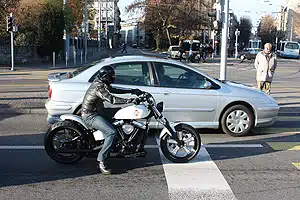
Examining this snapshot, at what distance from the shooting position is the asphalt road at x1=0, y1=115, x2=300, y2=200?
15.7 ft

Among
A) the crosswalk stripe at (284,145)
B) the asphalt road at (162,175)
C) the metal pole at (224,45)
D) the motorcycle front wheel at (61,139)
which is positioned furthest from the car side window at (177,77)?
the metal pole at (224,45)

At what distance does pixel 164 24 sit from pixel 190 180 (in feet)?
202

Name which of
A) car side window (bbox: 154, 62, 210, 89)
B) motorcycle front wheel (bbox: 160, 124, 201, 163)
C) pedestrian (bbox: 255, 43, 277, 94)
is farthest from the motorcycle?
pedestrian (bbox: 255, 43, 277, 94)

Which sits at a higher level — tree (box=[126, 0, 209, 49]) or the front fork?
tree (box=[126, 0, 209, 49])

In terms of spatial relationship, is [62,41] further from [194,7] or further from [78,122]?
[194,7]

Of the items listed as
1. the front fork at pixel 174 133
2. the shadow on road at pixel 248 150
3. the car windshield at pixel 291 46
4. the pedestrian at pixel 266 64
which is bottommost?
the shadow on road at pixel 248 150

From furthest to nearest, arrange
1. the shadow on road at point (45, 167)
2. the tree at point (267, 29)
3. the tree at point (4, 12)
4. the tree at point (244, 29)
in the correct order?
the tree at point (267, 29)
the tree at point (244, 29)
the tree at point (4, 12)
the shadow on road at point (45, 167)

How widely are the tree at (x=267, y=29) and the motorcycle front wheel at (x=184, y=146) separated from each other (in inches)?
4472

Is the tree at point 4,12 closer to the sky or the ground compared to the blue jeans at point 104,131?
closer to the sky

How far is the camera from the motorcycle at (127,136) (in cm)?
556

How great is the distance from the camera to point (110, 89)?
17.8 ft

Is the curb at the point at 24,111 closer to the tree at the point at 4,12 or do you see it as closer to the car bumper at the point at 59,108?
the car bumper at the point at 59,108

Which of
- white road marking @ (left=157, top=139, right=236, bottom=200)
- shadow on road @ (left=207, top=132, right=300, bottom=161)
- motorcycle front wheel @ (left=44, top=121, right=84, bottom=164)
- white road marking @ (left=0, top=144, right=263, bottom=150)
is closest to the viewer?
white road marking @ (left=157, top=139, right=236, bottom=200)

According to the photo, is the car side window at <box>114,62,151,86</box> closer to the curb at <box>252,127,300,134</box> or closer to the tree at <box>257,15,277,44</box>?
the curb at <box>252,127,300,134</box>
